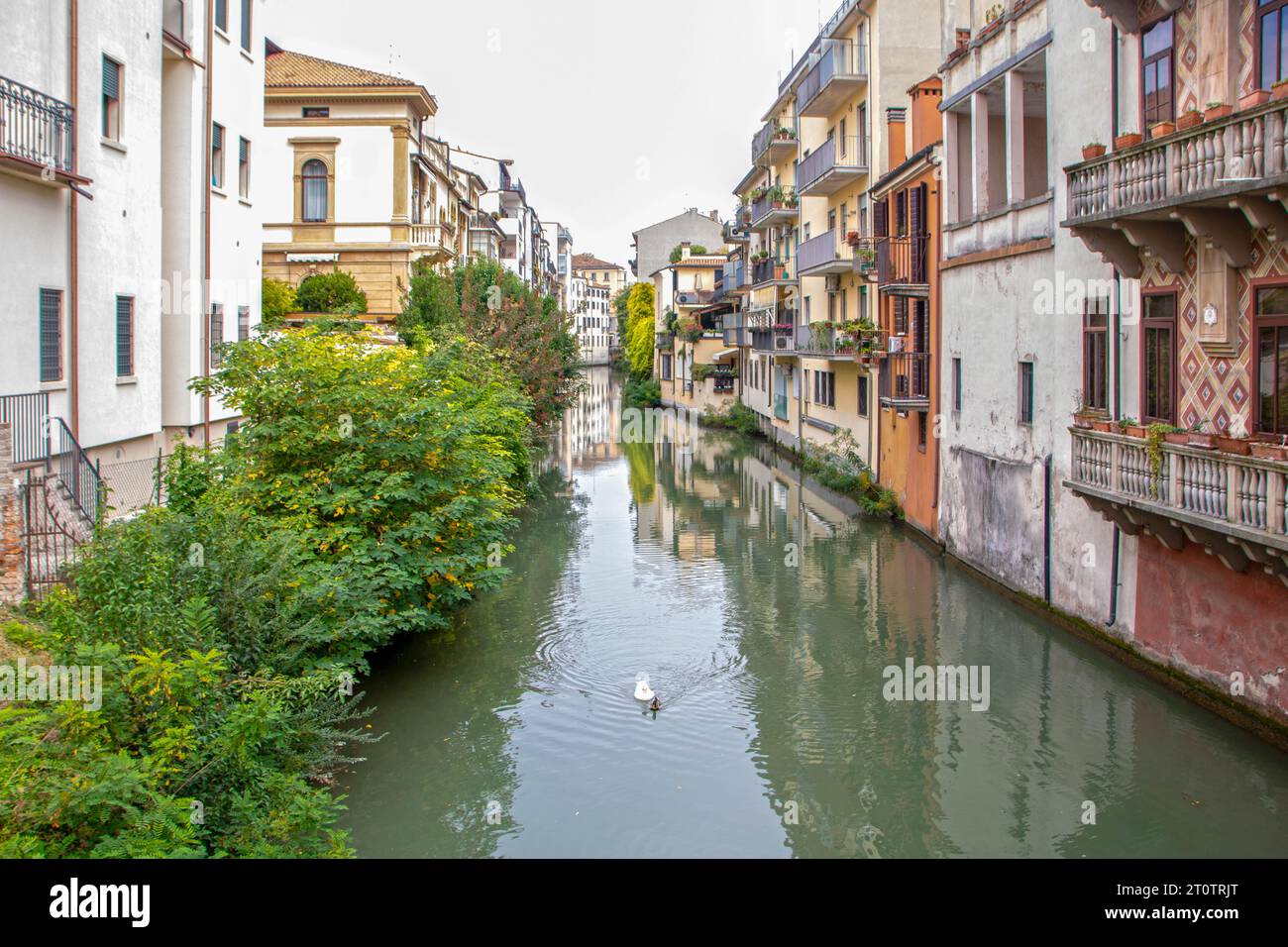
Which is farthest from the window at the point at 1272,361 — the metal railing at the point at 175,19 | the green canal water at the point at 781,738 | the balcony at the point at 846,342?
the metal railing at the point at 175,19

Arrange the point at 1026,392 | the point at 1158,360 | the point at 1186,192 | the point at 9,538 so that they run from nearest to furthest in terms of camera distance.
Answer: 1. the point at 9,538
2. the point at 1186,192
3. the point at 1158,360
4. the point at 1026,392

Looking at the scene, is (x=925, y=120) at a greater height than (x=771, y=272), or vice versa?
(x=925, y=120)

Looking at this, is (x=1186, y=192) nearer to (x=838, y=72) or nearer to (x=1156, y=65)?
(x=1156, y=65)

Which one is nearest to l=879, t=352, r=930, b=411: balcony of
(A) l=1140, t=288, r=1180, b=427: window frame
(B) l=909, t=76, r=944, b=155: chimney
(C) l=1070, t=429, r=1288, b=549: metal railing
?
(B) l=909, t=76, r=944, b=155: chimney

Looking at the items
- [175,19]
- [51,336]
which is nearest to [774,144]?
[175,19]

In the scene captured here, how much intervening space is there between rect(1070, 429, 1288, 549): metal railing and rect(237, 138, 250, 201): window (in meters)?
17.2

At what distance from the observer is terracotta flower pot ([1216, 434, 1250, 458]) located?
1088 cm

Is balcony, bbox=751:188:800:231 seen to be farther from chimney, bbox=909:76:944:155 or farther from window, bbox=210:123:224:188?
window, bbox=210:123:224:188

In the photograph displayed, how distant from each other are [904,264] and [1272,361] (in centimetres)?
1471

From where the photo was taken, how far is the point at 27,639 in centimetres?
966

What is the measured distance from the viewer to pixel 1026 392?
18.7m

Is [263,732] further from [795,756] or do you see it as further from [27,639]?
[795,756]
